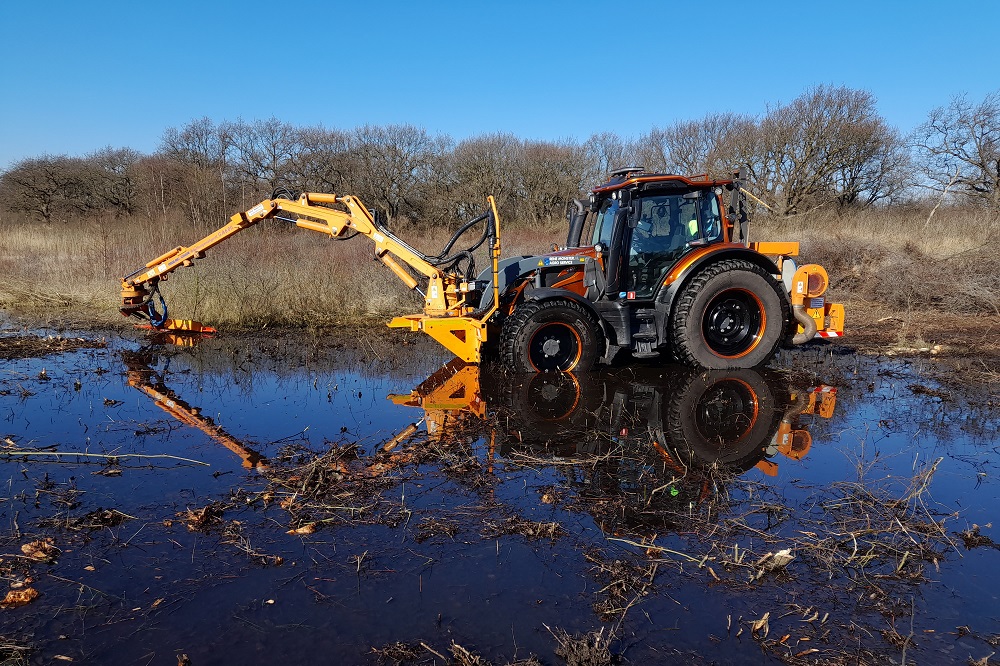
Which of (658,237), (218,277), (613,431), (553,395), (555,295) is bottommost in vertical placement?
(613,431)

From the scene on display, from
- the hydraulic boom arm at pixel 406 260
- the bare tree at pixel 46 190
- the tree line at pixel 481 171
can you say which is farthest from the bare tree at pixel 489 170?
the hydraulic boom arm at pixel 406 260

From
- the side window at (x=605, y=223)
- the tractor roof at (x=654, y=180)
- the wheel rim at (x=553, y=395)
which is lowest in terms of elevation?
the wheel rim at (x=553, y=395)

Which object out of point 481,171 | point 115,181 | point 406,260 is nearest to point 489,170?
point 481,171

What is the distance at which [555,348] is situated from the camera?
7078 mm

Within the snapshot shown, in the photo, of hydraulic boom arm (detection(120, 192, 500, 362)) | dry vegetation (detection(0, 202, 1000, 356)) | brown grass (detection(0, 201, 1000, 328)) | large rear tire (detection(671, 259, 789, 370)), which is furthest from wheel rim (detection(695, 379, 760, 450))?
brown grass (detection(0, 201, 1000, 328))

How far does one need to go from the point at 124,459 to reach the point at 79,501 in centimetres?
68

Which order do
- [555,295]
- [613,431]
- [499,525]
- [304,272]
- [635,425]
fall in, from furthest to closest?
[304,272], [555,295], [635,425], [613,431], [499,525]

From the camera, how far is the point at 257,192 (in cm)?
2175

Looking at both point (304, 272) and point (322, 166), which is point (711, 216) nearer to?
point (304, 272)

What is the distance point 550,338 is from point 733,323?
2229 millimetres

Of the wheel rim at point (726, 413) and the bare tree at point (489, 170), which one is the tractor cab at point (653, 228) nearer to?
the wheel rim at point (726, 413)

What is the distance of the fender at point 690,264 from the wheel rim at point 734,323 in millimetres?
439

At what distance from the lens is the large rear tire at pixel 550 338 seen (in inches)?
271

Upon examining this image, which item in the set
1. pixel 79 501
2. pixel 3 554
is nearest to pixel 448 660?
pixel 3 554
